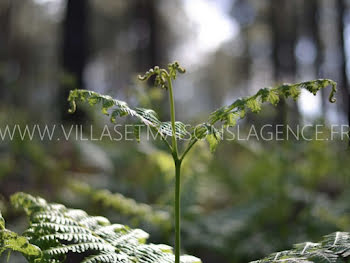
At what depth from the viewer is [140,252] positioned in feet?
3.55

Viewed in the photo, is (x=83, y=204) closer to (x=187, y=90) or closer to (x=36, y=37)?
(x=36, y=37)

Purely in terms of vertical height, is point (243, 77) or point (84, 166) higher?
point (243, 77)

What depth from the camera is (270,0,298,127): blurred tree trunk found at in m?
12.7

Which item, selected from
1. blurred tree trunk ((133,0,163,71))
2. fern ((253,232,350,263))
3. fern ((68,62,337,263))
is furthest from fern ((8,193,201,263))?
blurred tree trunk ((133,0,163,71))

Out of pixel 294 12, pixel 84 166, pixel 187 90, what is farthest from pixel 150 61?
pixel 187 90

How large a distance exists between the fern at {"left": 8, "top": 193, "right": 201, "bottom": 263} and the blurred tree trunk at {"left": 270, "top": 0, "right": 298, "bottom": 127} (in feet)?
38.7

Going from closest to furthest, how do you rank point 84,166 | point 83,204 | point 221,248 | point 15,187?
point 221,248
point 83,204
point 15,187
point 84,166

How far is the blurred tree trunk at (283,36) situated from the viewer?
12.7 meters

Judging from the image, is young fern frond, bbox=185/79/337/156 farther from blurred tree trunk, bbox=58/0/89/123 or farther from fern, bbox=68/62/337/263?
blurred tree trunk, bbox=58/0/89/123

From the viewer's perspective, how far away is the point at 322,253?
95 centimetres

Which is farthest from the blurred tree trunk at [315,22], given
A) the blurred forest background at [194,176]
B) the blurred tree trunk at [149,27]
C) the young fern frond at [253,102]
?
the young fern frond at [253,102]

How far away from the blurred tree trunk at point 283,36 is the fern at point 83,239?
1181cm

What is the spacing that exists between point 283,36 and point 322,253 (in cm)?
1357

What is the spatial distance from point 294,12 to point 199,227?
12.9 m
